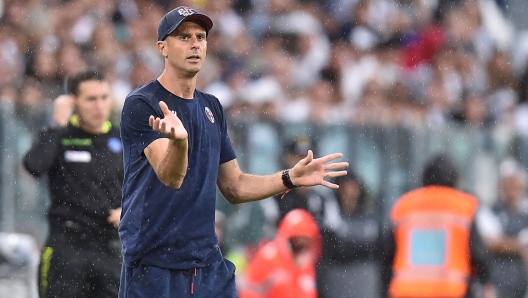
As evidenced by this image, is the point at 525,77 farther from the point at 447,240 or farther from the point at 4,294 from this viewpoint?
the point at 4,294

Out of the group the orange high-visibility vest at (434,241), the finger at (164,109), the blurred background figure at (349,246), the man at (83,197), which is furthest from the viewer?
the blurred background figure at (349,246)

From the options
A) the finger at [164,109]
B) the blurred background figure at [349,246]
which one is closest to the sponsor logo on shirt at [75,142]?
the finger at [164,109]

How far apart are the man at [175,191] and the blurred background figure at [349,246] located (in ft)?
15.4

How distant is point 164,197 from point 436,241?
3.66 metres

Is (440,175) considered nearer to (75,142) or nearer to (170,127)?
(75,142)

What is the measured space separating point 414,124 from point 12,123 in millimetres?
4334

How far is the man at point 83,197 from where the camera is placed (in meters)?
7.92

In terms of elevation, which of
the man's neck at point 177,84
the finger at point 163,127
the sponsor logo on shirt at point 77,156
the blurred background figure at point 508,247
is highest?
the man's neck at point 177,84

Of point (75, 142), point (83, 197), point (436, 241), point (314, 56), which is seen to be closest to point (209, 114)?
point (83, 197)

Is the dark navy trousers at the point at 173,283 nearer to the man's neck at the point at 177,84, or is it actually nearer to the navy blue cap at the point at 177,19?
the man's neck at the point at 177,84

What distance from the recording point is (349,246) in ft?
35.9

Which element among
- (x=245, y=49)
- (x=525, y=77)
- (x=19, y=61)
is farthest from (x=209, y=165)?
(x=525, y=77)

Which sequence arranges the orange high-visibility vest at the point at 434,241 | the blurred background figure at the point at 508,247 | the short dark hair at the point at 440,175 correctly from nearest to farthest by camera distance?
the orange high-visibility vest at the point at 434,241 → the short dark hair at the point at 440,175 → the blurred background figure at the point at 508,247

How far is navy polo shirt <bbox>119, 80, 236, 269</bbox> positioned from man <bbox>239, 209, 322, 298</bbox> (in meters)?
3.33
